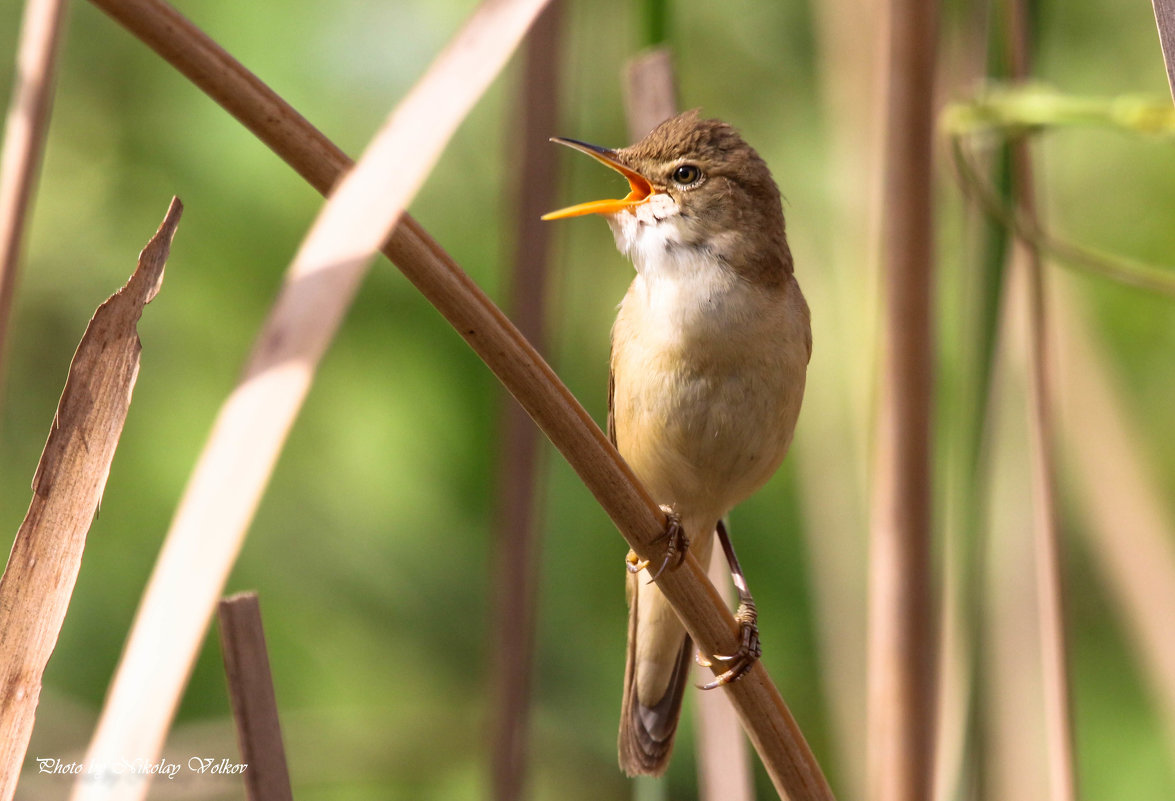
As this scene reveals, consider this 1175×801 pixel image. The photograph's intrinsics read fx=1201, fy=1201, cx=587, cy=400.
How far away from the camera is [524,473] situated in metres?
2.28

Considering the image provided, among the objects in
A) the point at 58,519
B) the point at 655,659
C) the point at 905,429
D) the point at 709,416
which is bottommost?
the point at 58,519

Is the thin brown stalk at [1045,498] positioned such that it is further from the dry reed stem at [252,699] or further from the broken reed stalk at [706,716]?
the dry reed stem at [252,699]

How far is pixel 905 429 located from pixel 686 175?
0.65 meters

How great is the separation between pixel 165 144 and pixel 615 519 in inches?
116

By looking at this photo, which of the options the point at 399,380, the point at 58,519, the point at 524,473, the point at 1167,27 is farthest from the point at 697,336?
the point at 399,380

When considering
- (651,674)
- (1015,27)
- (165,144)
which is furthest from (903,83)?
(165,144)

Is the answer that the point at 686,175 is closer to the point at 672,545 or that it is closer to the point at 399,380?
the point at 672,545

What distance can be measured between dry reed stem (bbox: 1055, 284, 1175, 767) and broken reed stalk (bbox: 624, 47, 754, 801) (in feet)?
4.19

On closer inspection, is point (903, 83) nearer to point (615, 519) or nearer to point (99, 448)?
point (615, 519)

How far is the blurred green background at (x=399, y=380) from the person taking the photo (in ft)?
11.9

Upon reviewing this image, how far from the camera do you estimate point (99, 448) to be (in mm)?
1203

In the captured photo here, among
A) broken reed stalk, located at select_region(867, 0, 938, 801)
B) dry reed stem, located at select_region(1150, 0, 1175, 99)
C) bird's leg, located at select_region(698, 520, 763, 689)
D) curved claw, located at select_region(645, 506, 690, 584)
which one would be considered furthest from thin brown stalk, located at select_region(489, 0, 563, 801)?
dry reed stem, located at select_region(1150, 0, 1175, 99)

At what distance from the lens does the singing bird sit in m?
2.14

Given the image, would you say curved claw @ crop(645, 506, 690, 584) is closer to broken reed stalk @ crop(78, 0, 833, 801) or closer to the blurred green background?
broken reed stalk @ crop(78, 0, 833, 801)
